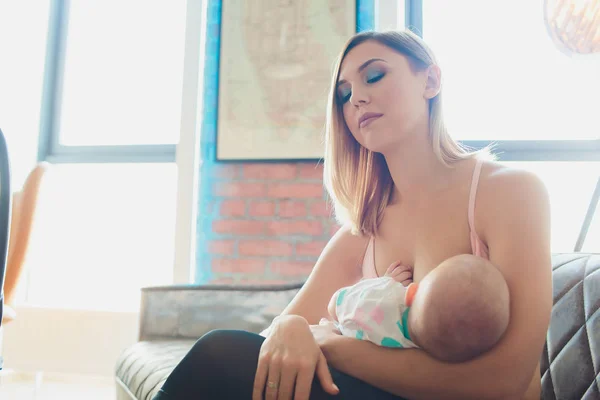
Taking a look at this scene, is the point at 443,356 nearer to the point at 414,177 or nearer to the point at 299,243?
the point at 414,177

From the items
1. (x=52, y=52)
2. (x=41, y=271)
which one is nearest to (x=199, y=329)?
(x=41, y=271)

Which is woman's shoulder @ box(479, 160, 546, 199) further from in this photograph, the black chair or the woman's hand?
the black chair

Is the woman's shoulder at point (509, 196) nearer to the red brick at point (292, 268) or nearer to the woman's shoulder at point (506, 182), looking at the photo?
the woman's shoulder at point (506, 182)

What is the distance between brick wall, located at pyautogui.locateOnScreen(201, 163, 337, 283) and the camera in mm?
2418

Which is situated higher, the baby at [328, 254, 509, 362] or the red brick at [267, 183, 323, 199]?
the red brick at [267, 183, 323, 199]

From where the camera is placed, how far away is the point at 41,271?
3012mm

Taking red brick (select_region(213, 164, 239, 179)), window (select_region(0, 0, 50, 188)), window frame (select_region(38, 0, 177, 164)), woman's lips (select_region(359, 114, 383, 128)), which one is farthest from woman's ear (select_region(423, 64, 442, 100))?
window (select_region(0, 0, 50, 188))

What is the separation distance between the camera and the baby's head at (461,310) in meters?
0.67

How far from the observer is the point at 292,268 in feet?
7.92

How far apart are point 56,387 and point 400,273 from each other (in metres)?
2.38

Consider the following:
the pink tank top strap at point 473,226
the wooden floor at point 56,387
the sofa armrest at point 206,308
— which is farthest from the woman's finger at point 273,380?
the wooden floor at point 56,387

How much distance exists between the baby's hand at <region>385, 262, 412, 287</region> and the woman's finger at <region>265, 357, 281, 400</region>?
314mm

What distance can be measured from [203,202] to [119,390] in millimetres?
1220

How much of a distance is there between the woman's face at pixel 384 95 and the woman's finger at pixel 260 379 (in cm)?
51
